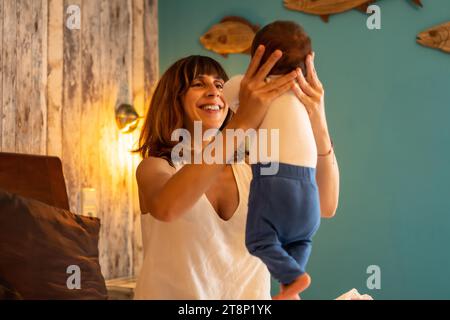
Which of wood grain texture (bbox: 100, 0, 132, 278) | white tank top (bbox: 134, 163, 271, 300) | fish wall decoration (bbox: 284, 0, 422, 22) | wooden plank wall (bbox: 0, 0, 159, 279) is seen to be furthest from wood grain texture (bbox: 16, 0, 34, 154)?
white tank top (bbox: 134, 163, 271, 300)

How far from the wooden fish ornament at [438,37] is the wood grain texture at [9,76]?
1.64 metres

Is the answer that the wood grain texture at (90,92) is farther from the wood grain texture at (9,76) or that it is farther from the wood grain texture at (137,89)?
the wood grain texture at (9,76)

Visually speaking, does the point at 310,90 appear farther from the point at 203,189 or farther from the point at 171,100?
the point at 171,100

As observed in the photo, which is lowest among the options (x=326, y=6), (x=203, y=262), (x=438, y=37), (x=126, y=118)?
(x=203, y=262)

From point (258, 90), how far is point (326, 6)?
1.98 meters

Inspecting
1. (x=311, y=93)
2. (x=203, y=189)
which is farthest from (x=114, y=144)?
(x=311, y=93)

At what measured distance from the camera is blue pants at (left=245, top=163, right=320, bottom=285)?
760 mm

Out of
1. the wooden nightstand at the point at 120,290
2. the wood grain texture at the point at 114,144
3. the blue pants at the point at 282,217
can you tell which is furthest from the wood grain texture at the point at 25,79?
the blue pants at the point at 282,217

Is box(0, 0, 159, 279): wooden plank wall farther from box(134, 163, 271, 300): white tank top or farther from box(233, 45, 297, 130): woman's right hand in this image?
box(233, 45, 297, 130): woman's right hand

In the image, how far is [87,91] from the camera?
2.67 metres

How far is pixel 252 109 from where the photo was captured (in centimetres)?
82

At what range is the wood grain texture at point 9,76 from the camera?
2.21m
